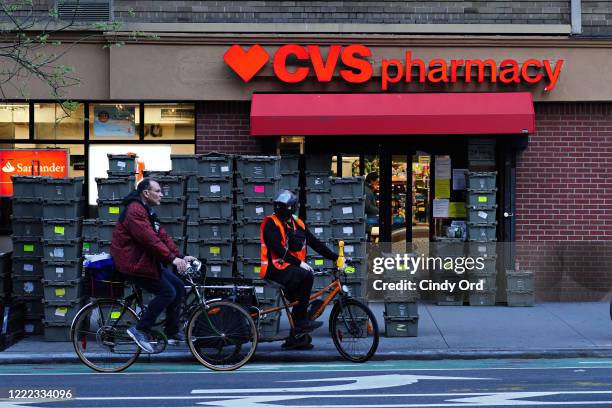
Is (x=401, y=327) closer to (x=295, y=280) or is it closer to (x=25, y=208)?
(x=295, y=280)

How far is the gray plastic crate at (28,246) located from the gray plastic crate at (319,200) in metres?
3.44

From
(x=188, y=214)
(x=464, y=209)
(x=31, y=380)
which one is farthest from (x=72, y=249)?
(x=464, y=209)

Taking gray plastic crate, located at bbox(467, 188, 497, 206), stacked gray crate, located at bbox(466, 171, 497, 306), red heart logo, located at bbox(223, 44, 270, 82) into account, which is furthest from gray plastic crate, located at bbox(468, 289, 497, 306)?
red heart logo, located at bbox(223, 44, 270, 82)

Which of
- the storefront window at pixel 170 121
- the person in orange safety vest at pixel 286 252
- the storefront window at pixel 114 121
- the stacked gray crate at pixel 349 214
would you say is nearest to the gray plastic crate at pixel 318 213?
the stacked gray crate at pixel 349 214

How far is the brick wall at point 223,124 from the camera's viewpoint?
619 inches

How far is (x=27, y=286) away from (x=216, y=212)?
2.55m

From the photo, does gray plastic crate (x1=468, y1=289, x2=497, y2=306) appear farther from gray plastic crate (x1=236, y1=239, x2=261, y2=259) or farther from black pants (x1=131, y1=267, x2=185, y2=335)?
black pants (x1=131, y1=267, x2=185, y2=335)

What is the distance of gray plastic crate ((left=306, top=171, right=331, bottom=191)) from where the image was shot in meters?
12.5

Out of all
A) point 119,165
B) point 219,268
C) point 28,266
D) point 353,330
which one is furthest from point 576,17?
point 28,266

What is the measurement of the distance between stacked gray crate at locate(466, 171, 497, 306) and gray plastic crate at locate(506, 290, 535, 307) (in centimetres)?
26

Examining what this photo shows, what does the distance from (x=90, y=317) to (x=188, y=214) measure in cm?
246

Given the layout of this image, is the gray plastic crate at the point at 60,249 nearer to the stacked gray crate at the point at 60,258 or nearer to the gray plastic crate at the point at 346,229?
the stacked gray crate at the point at 60,258

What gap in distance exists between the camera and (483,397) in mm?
8594

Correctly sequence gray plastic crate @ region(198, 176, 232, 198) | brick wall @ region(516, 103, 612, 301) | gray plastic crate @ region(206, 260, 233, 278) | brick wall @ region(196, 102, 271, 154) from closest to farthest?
1. gray plastic crate @ region(206, 260, 233, 278)
2. gray plastic crate @ region(198, 176, 232, 198)
3. brick wall @ region(516, 103, 612, 301)
4. brick wall @ region(196, 102, 271, 154)
